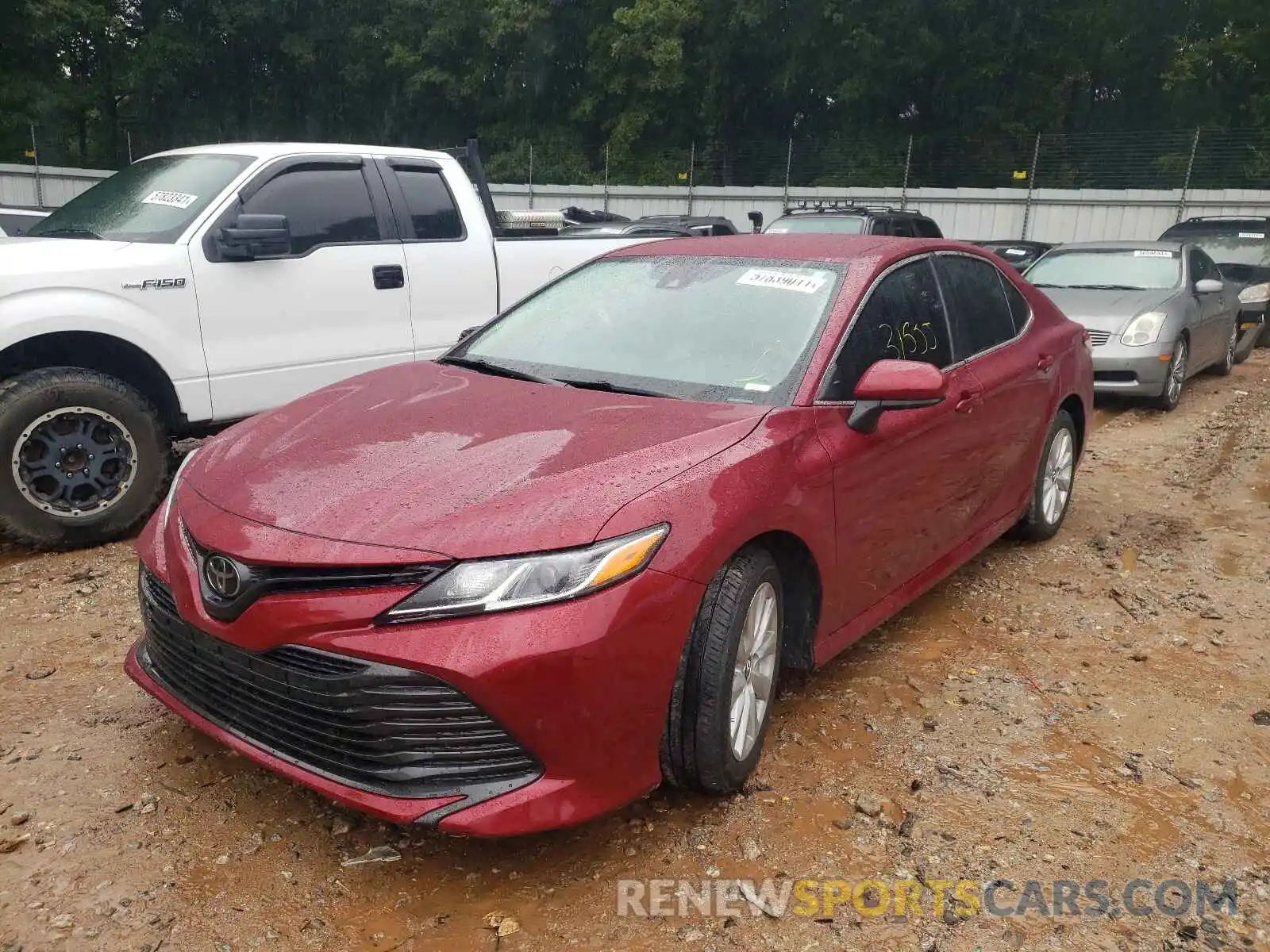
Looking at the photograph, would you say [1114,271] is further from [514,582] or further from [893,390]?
[514,582]

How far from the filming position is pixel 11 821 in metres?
2.69

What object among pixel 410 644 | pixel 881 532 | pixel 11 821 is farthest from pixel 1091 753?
pixel 11 821

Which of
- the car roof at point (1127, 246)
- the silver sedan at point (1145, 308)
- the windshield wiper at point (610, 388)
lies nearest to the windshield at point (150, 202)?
the windshield wiper at point (610, 388)

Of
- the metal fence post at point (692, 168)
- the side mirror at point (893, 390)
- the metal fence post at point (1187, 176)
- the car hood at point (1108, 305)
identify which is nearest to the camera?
the side mirror at point (893, 390)

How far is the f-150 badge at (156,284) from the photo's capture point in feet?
15.3

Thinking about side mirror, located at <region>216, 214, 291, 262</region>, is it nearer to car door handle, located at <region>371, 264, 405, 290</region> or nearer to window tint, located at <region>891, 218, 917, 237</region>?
car door handle, located at <region>371, 264, 405, 290</region>

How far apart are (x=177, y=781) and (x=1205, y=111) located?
3375 centimetres

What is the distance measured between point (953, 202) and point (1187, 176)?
5.10 m

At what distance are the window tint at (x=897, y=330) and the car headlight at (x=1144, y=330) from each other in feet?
17.9

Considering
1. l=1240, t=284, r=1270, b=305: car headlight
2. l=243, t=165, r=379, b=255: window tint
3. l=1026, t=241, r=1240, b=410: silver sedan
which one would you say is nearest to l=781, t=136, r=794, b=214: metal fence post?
l=1240, t=284, r=1270, b=305: car headlight

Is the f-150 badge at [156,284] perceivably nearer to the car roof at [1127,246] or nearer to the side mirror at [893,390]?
the side mirror at [893,390]

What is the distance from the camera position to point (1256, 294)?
12.3 metres

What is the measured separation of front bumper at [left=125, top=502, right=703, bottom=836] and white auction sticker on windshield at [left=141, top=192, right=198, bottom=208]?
133 inches

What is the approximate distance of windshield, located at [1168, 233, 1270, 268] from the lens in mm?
13148
